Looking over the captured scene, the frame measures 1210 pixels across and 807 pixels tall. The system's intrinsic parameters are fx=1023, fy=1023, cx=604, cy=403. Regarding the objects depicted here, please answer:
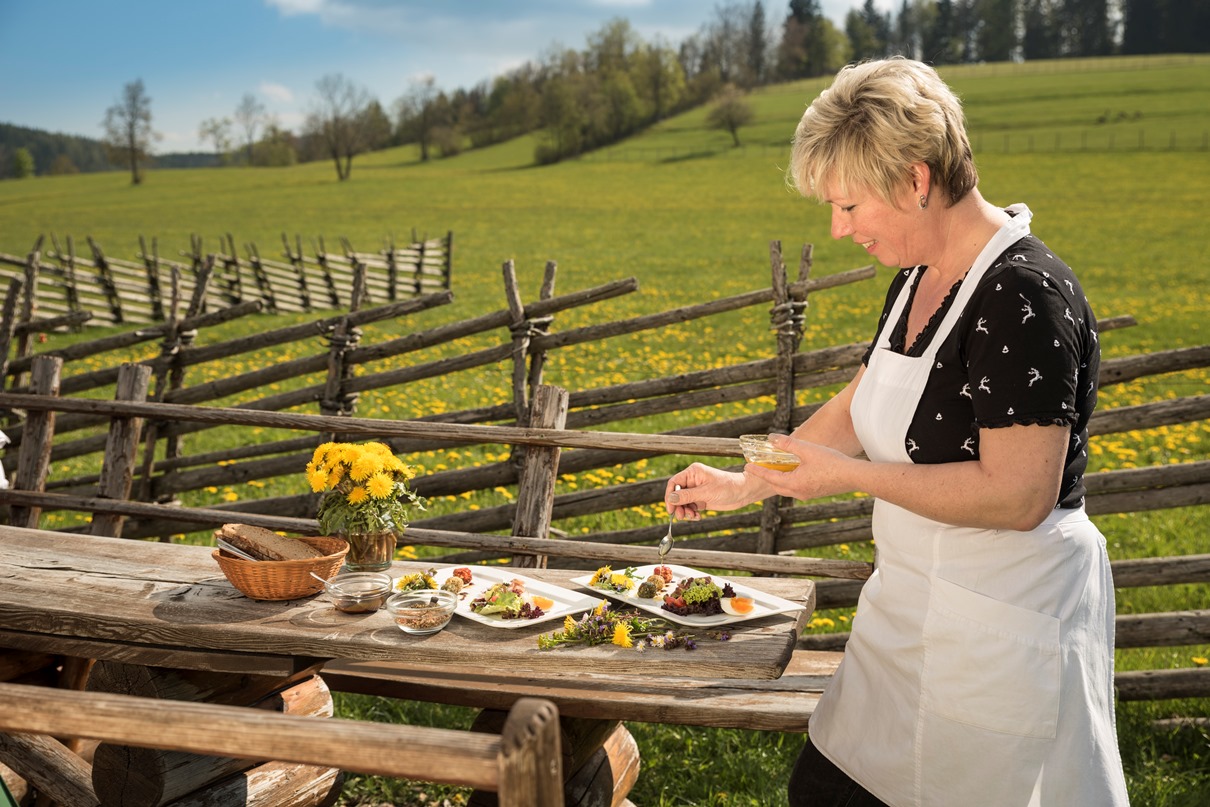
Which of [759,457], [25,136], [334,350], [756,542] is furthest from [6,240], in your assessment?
[25,136]

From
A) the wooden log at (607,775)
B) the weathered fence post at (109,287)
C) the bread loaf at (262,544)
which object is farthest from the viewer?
the weathered fence post at (109,287)

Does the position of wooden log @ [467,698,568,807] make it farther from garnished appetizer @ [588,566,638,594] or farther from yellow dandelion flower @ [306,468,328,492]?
yellow dandelion flower @ [306,468,328,492]

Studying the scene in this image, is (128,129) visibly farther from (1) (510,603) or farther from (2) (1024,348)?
(2) (1024,348)

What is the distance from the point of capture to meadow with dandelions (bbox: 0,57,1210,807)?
4.07 metres

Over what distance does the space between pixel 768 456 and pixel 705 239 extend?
2430 cm

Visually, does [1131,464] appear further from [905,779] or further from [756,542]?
[905,779]

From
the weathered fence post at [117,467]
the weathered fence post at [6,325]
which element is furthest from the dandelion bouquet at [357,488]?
the weathered fence post at [6,325]

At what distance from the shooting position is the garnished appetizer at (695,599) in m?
2.54

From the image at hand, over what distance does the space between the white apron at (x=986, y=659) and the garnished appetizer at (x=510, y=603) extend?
2.74 ft

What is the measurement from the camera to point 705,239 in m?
26.0

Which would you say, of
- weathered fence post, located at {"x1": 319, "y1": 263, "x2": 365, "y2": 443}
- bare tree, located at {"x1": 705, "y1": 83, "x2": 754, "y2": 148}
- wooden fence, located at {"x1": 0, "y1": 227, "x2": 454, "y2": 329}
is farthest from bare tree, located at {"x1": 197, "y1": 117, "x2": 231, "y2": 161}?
weathered fence post, located at {"x1": 319, "y1": 263, "x2": 365, "y2": 443}

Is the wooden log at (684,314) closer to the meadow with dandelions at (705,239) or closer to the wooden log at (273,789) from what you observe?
the meadow with dandelions at (705,239)

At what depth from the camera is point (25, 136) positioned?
105 metres

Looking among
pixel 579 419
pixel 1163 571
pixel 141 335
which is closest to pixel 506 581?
pixel 1163 571
